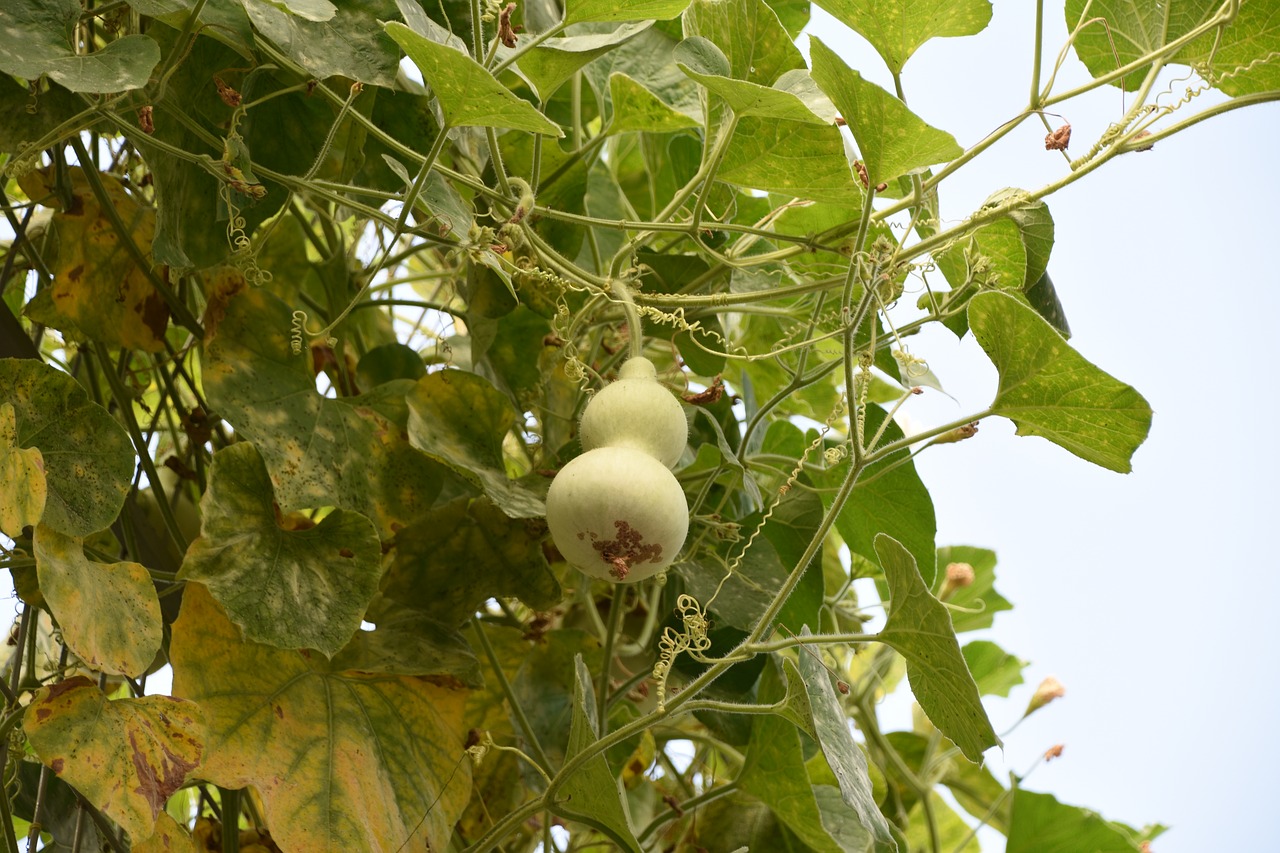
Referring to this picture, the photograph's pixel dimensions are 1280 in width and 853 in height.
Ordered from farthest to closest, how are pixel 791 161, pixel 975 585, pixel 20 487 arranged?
pixel 975 585 → pixel 791 161 → pixel 20 487

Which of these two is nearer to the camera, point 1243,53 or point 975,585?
point 1243,53

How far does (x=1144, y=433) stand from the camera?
532mm

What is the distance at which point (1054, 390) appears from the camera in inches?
21.5

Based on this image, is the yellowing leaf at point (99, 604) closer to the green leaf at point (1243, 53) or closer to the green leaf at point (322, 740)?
the green leaf at point (322, 740)

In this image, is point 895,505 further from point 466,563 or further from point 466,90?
point 466,90

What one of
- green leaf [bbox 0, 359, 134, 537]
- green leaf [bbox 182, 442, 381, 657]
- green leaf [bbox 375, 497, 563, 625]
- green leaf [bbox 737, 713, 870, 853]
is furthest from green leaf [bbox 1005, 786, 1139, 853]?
green leaf [bbox 0, 359, 134, 537]

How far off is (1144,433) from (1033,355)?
0.21 ft

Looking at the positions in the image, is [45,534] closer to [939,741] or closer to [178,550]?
[178,550]

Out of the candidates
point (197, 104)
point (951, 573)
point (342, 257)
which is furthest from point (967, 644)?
point (197, 104)

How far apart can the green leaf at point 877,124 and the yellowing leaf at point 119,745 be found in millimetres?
412

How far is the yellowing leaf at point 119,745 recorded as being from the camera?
1.60 feet

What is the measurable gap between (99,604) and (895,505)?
0.46 metres

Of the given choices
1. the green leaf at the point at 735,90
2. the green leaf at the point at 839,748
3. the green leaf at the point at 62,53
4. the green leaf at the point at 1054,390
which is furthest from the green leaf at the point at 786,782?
the green leaf at the point at 62,53

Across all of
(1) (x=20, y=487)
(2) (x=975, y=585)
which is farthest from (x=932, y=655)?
(2) (x=975, y=585)
